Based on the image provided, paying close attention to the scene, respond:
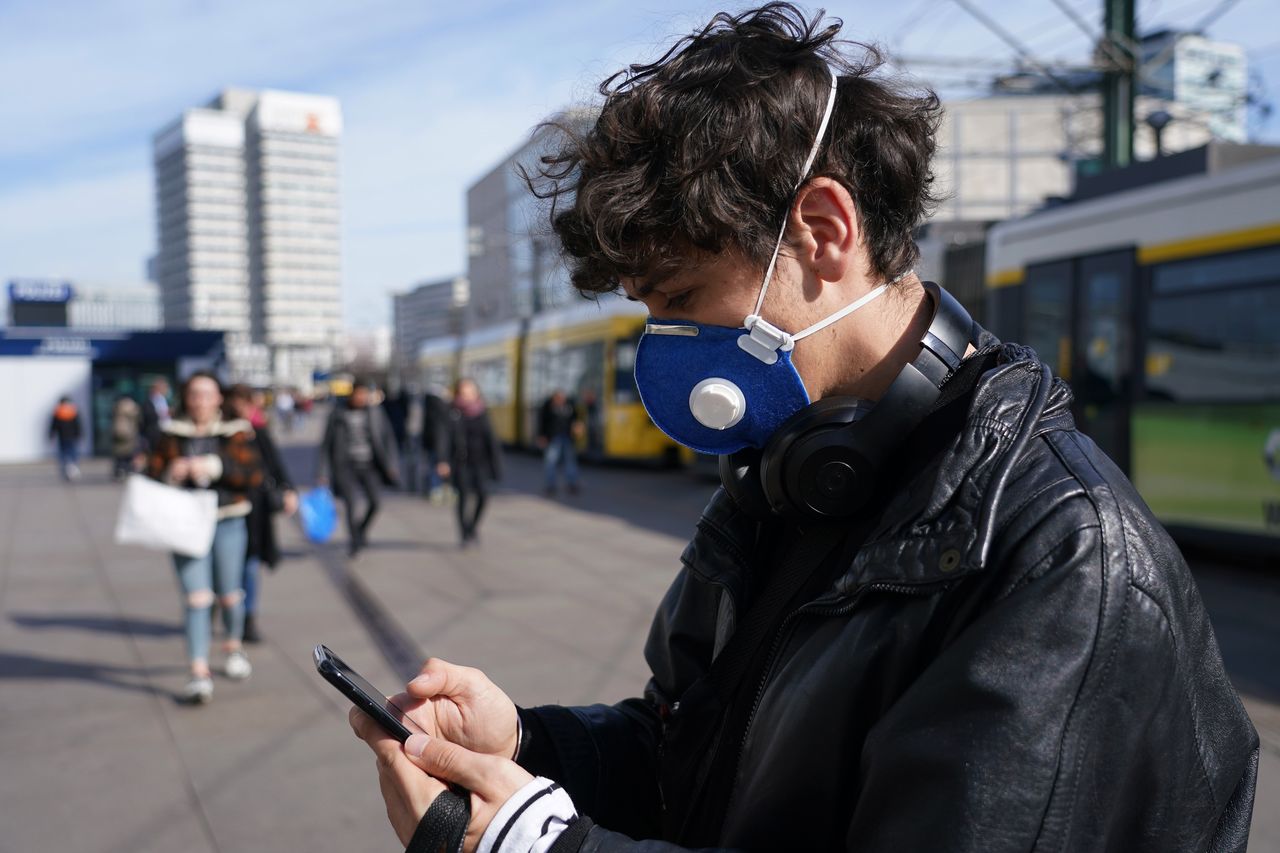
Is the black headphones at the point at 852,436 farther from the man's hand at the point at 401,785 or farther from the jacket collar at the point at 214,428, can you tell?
the jacket collar at the point at 214,428

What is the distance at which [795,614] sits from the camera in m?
1.26

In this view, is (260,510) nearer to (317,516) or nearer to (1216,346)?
(317,516)

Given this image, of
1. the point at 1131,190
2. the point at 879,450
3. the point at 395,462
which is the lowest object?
the point at 395,462

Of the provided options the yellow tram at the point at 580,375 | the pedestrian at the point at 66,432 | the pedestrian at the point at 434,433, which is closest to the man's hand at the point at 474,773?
the pedestrian at the point at 434,433

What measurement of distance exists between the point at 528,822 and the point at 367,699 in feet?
0.91

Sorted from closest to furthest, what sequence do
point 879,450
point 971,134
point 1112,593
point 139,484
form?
point 1112,593 < point 879,450 < point 139,484 < point 971,134

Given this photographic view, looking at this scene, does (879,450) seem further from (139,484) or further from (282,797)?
(139,484)

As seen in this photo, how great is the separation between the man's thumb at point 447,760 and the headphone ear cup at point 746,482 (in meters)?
0.53

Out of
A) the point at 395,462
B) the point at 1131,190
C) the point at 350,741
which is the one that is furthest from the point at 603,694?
the point at 395,462

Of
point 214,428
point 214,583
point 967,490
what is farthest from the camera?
point 214,428

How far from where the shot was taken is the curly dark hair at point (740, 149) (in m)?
1.32

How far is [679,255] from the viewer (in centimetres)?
142

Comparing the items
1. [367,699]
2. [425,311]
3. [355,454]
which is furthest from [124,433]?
[425,311]

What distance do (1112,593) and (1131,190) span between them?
9535 millimetres
